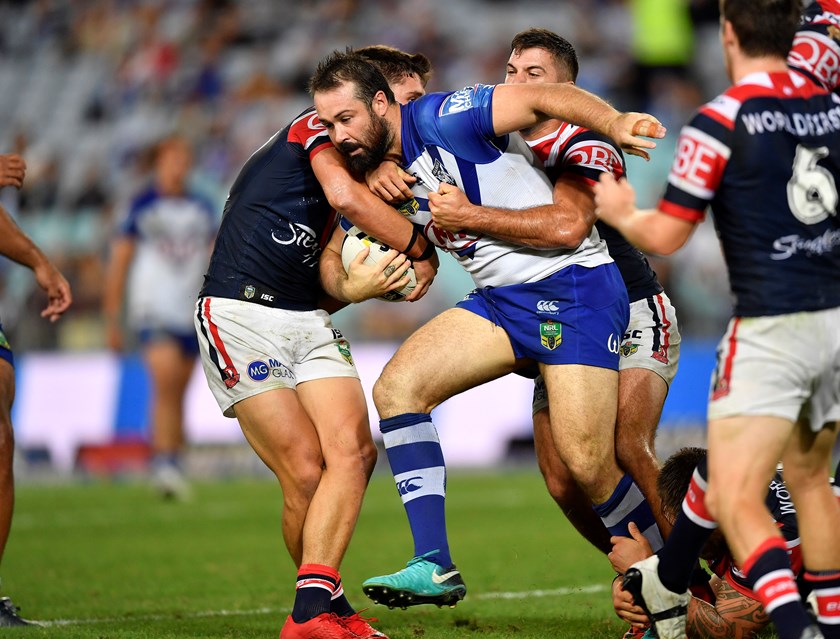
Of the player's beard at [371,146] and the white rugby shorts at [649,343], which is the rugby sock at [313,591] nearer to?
the white rugby shorts at [649,343]

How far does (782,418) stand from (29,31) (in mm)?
22767

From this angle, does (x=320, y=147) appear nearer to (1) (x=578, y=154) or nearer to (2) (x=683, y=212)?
(1) (x=578, y=154)

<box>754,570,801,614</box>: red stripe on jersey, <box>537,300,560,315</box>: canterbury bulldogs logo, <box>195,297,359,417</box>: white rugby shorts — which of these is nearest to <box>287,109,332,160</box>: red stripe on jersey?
<box>195,297,359,417</box>: white rugby shorts

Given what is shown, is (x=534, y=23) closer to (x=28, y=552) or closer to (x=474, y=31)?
(x=474, y=31)

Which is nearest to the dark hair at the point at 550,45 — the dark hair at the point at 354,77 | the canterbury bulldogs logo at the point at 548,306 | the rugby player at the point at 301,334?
the rugby player at the point at 301,334

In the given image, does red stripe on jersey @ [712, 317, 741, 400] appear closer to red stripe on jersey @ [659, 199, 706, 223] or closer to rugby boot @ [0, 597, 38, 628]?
red stripe on jersey @ [659, 199, 706, 223]

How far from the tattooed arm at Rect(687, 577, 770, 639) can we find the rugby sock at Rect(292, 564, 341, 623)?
166cm

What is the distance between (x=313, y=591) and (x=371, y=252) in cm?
162

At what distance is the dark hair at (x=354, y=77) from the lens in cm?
557

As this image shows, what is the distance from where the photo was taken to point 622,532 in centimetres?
574

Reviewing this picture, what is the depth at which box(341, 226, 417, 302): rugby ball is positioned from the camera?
5.80 metres

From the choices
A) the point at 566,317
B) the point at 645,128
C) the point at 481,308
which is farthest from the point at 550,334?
the point at 645,128

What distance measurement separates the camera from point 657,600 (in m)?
5.09

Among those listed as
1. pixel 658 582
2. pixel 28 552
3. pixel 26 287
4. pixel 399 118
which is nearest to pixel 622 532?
pixel 658 582
